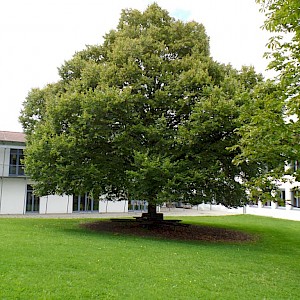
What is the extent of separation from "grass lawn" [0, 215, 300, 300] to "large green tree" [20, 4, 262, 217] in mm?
2940

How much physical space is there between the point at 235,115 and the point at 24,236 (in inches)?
407

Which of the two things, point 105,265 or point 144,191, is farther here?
point 144,191

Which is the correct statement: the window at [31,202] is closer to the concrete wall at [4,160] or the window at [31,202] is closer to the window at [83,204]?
the concrete wall at [4,160]

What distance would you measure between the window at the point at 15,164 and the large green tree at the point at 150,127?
14.8 metres

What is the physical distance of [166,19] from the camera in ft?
65.6

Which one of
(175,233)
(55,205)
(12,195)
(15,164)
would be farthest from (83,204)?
(175,233)

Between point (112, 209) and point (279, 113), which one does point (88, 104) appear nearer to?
point (279, 113)

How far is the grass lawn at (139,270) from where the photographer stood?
7367mm

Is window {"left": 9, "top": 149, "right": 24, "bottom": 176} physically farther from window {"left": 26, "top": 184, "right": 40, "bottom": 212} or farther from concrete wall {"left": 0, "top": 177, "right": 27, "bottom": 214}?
window {"left": 26, "top": 184, "right": 40, "bottom": 212}

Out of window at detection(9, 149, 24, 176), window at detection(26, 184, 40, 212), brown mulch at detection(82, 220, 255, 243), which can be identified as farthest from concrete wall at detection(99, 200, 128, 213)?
brown mulch at detection(82, 220, 255, 243)

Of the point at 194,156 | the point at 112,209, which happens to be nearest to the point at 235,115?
the point at 194,156

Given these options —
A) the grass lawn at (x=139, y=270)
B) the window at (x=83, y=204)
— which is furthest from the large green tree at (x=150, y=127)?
the window at (x=83, y=204)

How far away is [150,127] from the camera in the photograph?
1569cm

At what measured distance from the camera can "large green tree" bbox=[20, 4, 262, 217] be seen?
15.0 m
